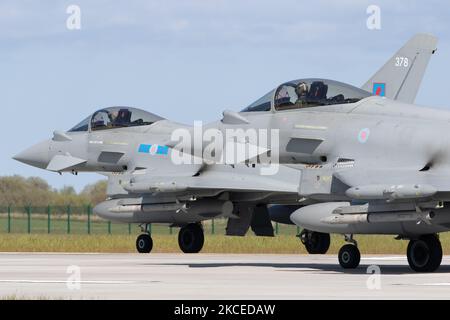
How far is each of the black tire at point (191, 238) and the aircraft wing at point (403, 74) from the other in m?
7.04

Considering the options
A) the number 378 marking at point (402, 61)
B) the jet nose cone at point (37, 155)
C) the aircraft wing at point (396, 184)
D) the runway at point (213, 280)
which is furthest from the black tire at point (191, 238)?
the aircraft wing at point (396, 184)

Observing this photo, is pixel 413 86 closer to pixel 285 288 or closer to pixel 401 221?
pixel 401 221

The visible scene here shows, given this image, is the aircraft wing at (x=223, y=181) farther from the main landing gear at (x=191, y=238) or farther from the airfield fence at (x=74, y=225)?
the airfield fence at (x=74, y=225)

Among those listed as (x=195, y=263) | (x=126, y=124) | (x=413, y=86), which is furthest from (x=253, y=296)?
(x=413, y=86)

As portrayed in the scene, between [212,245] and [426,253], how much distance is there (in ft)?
55.0

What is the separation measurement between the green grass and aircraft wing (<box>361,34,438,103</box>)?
493cm

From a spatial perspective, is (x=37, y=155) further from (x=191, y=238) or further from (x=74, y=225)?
(x=74, y=225)

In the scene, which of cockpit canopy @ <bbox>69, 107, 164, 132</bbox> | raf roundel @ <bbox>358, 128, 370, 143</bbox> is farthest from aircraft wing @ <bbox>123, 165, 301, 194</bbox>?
raf roundel @ <bbox>358, 128, 370, 143</bbox>

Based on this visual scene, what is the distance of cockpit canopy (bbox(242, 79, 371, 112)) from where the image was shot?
2245cm

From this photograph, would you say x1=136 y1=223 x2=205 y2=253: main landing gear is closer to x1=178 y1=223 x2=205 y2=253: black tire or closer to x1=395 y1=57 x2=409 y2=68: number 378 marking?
x1=178 y1=223 x2=205 y2=253: black tire

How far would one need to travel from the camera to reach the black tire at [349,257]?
22188 mm

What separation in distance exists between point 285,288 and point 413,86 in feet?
63.0

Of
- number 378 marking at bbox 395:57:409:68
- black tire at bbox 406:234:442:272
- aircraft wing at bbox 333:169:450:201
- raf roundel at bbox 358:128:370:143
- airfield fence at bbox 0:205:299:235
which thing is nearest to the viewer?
aircraft wing at bbox 333:169:450:201
